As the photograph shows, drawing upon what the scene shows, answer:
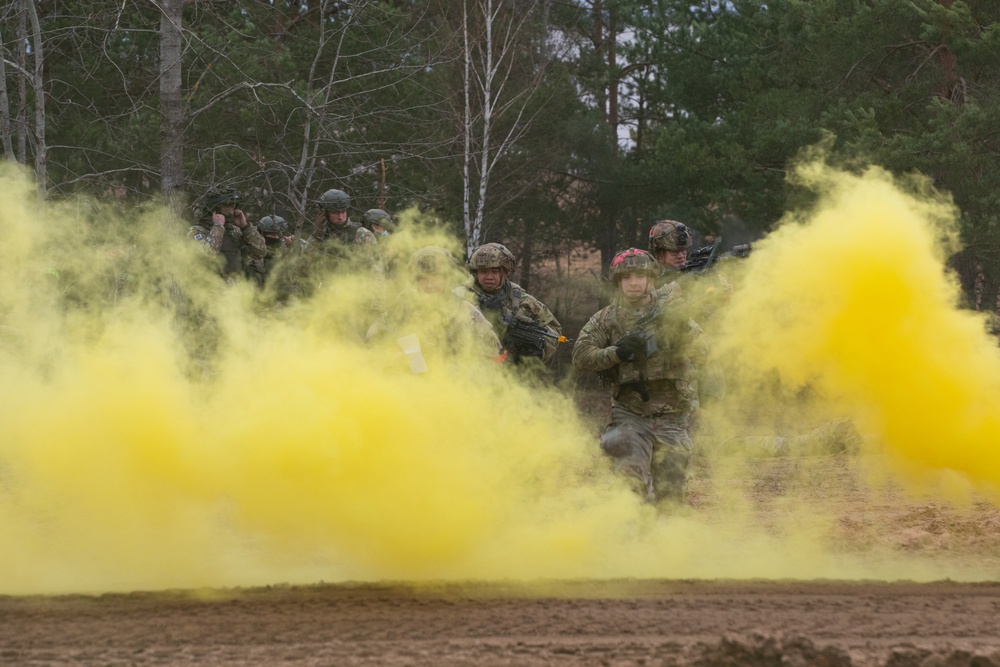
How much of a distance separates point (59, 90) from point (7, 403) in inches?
557

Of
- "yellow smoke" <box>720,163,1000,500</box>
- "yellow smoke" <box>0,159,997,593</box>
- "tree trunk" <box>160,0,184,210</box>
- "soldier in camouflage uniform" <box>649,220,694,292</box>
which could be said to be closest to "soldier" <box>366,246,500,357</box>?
"yellow smoke" <box>0,159,997,593</box>

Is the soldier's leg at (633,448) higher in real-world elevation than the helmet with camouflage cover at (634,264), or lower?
lower

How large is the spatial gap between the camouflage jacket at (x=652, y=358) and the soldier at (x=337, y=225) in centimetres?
510

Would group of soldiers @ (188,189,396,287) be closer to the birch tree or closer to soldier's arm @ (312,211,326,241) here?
soldier's arm @ (312,211,326,241)

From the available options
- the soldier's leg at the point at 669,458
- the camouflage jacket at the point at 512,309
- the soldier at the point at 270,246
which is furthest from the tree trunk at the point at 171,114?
the soldier's leg at the point at 669,458

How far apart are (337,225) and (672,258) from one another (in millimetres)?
5369

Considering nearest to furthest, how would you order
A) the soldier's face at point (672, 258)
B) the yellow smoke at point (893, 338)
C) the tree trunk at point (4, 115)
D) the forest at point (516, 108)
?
the yellow smoke at point (893, 338) → the soldier's face at point (672, 258) → the tree trunk at point (4, 115) → the forest at point (516, 108)

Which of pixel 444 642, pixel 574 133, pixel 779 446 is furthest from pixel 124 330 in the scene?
pixel 574 133

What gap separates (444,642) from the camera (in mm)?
5855

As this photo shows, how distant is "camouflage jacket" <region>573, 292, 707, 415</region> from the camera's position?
839 cm

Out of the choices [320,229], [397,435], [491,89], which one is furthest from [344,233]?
[491,89]

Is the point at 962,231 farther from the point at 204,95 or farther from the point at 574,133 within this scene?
the point at 204,95

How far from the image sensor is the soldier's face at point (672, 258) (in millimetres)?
9492

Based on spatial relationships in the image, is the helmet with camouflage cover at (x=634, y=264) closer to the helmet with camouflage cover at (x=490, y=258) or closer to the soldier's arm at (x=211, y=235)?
the helmet with camouflage cover at (x=490, y=258)
